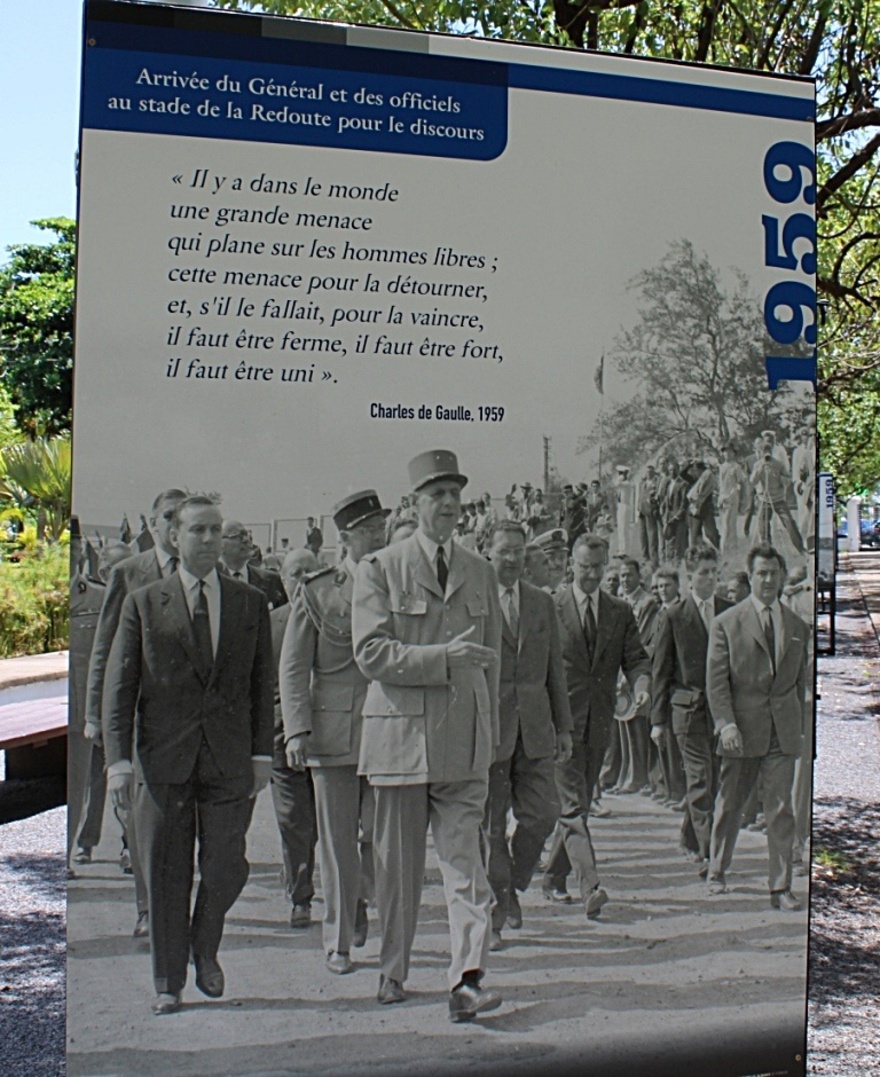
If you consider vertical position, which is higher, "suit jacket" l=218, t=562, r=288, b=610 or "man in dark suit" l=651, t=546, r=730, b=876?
"suit jacket" l=218, t=562, r=288, b=610

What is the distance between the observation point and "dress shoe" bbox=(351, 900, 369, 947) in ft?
10.5

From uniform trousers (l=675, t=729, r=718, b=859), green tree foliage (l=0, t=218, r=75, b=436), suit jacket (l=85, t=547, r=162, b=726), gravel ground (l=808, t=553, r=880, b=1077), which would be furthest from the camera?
green tree foliage (l=0, t=218, r=75, b=436)

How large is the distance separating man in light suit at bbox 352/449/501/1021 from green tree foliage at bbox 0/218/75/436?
31591mm

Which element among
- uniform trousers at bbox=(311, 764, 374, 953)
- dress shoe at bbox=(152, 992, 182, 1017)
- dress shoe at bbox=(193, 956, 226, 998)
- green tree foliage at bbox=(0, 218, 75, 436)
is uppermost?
green tree foliage at bbox=(0, 218, 75, 436)

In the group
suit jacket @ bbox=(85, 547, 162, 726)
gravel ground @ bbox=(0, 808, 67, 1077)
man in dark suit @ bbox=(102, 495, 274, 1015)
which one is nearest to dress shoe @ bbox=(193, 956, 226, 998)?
man in dark suit @ bbox=(102, 495, 274, 1015)

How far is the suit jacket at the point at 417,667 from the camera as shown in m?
3.20

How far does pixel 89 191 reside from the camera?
9.86 ft

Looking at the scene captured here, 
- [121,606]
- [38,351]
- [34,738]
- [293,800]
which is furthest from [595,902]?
[38,351]

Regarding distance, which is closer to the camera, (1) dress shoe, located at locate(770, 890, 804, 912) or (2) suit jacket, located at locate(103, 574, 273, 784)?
(2) suit jacket, located at locate(103, 574, 273, 784)

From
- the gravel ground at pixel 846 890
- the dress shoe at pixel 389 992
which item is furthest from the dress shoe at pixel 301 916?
the gravel ground at pixel 846 890

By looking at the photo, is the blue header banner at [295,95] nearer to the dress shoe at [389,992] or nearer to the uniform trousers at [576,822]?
the uniform trousers at [576,822]

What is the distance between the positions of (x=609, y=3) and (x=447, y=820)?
226 inches

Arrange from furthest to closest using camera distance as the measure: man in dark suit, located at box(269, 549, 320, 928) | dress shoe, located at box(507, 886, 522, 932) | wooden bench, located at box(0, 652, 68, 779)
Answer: wooden bench, located at box(0, 652, 68, 779), dress shoe, located at box(507, 886, 522, 932), man in dark suit, located at box(269, 549, 320, 928)

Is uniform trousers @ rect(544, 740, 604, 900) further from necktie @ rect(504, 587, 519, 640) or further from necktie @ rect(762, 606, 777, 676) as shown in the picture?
necktie @ rect(762, 606, 777, 676)
